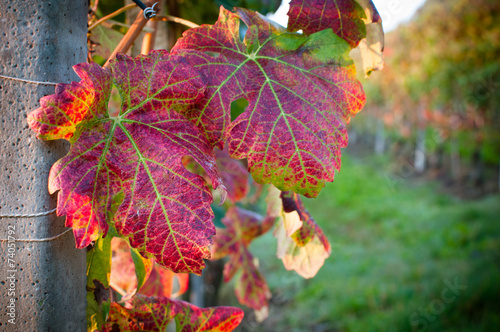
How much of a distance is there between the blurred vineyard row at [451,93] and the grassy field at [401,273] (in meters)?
1.60

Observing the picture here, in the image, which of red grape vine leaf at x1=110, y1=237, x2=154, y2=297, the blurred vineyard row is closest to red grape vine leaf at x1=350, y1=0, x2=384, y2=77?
red grape vine leaf at x1=110, y1=237, x2=154, y2=297

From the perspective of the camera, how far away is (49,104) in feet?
1.67

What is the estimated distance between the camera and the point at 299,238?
82 centimetres

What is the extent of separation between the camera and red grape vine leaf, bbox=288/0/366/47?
2.11ft

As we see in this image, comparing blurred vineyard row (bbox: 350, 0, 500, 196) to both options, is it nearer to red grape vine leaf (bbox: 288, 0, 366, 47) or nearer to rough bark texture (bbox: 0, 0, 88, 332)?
red grape vine leaf (bbox: 288, 0, 366, 47)

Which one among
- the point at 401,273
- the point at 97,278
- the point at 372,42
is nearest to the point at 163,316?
the point at 97,278

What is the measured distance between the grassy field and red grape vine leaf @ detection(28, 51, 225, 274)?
3742mm

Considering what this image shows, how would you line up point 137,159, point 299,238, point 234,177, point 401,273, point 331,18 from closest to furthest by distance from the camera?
point 137,159, point 331,18, point 299,238, point 234,177, point 401,273

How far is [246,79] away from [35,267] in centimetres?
45

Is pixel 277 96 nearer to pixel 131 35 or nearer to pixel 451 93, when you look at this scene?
pixel 131 35

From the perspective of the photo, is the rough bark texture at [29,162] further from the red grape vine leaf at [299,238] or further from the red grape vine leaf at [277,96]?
the red grape vine leaf at [299,238]

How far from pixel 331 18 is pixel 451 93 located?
10437 millimetres

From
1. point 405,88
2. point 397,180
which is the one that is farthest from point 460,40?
point 397,180

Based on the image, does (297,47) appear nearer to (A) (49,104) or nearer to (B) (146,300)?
(A) (49,104)
